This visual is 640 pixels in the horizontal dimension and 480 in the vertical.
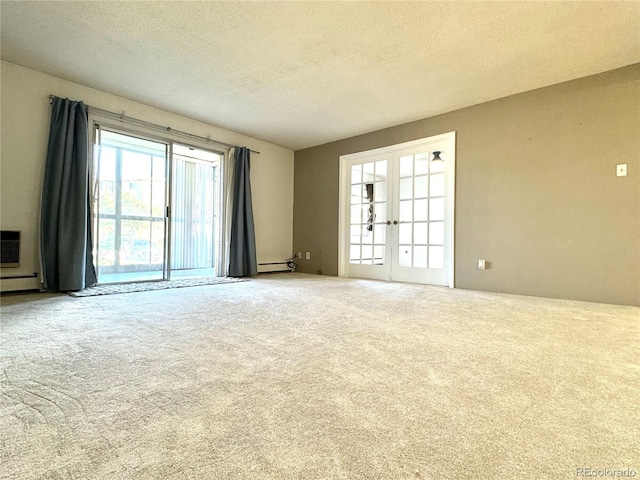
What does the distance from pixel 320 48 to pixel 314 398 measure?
273cm

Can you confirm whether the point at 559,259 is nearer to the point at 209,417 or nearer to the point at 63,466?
the point at 209,417

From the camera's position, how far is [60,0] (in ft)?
7.06

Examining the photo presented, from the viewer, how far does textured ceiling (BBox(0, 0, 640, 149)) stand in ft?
7.25

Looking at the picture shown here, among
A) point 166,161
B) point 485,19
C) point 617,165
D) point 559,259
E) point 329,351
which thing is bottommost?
point 329,351

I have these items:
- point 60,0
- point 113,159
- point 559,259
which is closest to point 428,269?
point 559,259

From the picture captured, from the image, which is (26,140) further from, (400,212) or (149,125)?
(400,212)

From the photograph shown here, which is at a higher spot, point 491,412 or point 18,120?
point 18,120

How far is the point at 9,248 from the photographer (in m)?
2.94

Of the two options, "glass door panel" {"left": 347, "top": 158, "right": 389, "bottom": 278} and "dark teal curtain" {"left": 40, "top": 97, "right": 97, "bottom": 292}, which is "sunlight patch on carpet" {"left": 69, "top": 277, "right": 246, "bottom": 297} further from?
"glass door panel" {"left": 347, "top": 158, "right": 389, "bottom": 278}

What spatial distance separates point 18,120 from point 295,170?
3764 millimetres

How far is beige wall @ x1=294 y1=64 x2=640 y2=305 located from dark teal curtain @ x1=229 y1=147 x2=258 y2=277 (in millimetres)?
2709

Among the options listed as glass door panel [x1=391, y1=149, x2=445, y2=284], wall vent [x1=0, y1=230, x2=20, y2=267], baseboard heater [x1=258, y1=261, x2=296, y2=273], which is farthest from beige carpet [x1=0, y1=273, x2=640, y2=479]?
baseboard heater [x1=258, y1=261, x2=296, y2=273]

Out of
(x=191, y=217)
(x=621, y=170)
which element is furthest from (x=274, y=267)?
(x=621, y=170)

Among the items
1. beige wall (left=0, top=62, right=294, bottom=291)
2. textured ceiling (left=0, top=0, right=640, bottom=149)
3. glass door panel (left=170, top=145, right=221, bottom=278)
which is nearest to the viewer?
textured ceiling (left=0, top=0, right=640, bottom=149)
